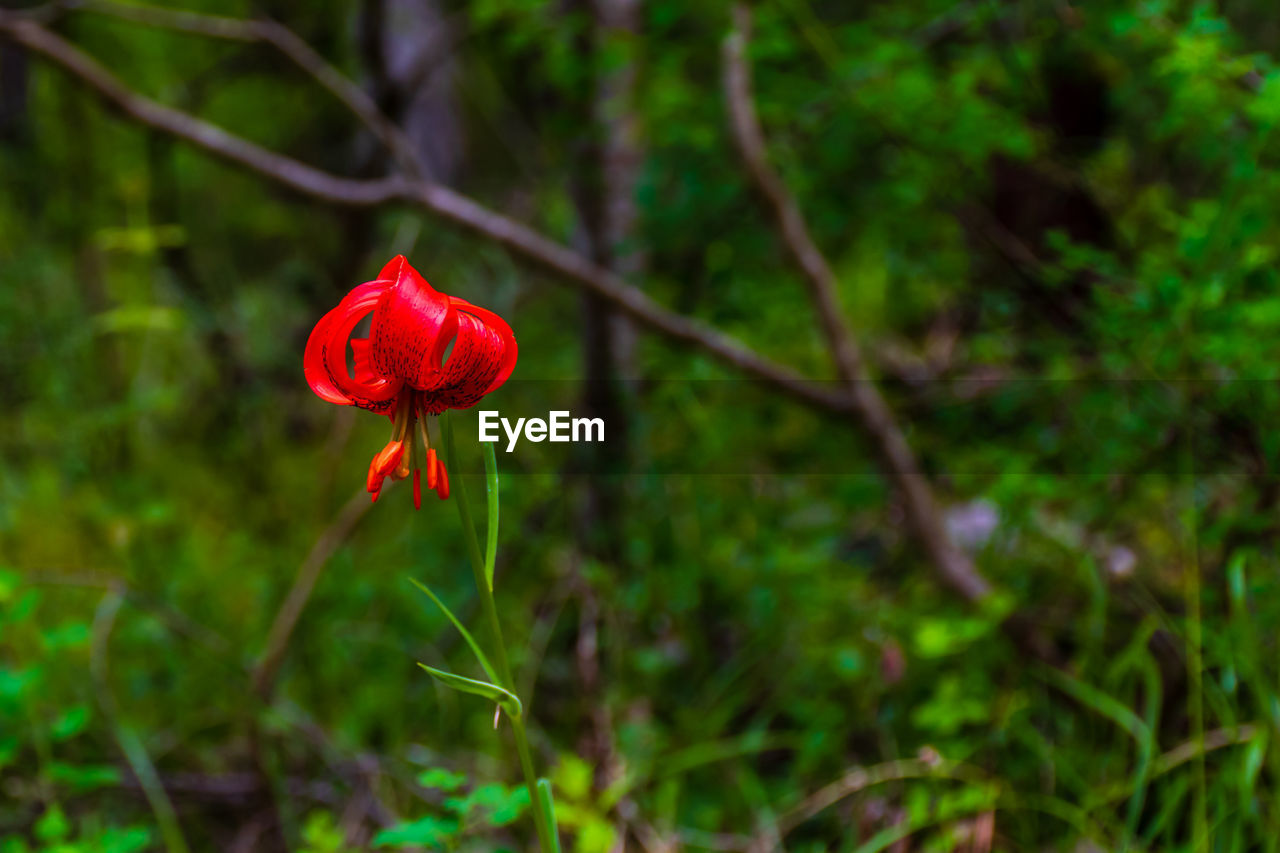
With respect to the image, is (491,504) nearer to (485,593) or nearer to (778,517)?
(485,593)

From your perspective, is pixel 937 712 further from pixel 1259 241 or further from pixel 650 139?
pixel 650 139

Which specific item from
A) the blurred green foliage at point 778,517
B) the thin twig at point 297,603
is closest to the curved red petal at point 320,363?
the blurred green foliage at point 778,517

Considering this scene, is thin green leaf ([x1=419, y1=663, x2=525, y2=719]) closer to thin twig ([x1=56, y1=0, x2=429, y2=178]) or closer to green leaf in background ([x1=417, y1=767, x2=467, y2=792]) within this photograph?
green leaf in background ([x1=417, y1=767, x2=467, y2=792])

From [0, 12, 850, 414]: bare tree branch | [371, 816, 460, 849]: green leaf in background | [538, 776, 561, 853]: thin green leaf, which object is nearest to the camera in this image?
[538, 776, 561, 853]: thin green leaf

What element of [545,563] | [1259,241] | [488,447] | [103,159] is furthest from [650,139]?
[103,159]

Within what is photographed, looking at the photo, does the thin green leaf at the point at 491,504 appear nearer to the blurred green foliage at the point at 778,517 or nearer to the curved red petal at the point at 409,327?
the curved red petal at the point at 409,327

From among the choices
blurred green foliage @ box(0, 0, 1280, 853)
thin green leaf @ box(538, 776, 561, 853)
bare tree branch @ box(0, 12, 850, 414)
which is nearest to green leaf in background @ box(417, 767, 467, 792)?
blurred green foliage @ box(0, 0, 1280, 853)
